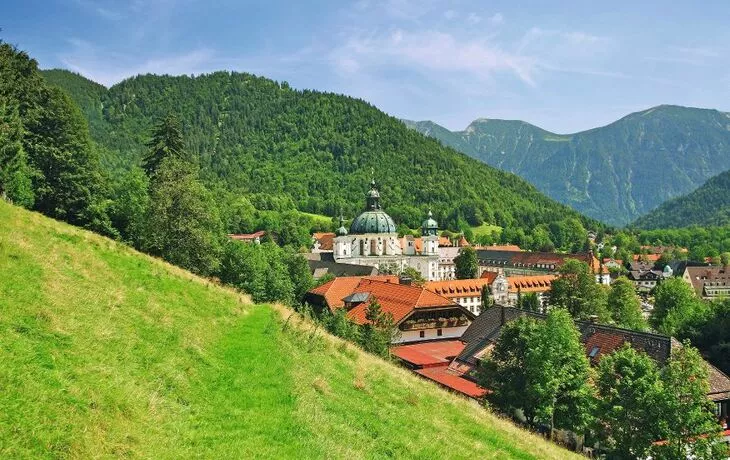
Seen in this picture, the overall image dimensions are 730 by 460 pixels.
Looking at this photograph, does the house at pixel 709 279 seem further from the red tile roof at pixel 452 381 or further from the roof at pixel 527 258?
the red tile roof at pixel 452 381

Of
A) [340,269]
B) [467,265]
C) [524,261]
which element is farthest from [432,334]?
[524,261]

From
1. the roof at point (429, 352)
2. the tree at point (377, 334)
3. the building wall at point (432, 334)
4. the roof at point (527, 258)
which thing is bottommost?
the roof at point (429, 352)

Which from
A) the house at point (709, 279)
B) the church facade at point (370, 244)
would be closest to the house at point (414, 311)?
the church facade at point (370, 244)

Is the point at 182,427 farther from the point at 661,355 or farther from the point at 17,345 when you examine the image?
the point at 661,355

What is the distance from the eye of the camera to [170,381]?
1336 centimetres

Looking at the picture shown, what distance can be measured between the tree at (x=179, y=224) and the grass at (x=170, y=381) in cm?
1674

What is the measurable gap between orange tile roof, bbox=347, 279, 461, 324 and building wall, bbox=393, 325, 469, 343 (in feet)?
7.57

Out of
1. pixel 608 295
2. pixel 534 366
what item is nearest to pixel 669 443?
pixel 534 366

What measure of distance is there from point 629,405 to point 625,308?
5328 centimetres

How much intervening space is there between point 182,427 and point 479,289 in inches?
4124

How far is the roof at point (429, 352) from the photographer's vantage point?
51.5 meters

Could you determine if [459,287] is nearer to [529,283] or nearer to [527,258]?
[529,283]

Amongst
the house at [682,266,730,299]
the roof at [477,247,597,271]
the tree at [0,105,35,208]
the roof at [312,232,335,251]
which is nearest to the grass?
the tree at [0,105,35,208]

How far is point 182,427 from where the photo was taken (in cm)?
1114
